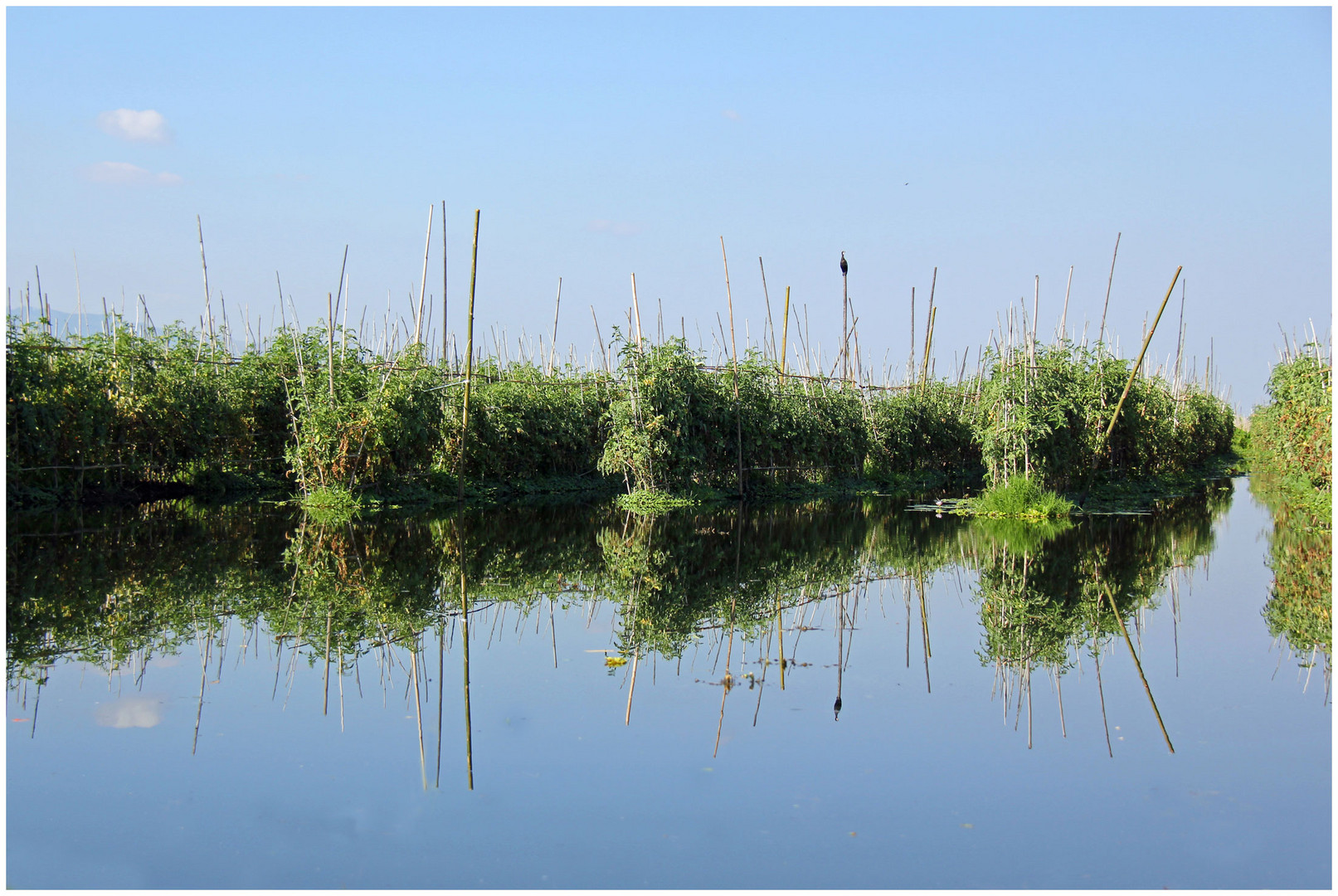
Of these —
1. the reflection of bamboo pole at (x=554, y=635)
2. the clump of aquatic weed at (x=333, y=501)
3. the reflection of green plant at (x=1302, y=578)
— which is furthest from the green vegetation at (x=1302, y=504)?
the clump of aquatic weed at (x=333, y=501)

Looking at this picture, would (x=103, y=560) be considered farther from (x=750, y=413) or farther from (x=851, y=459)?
(x=851, y=459)

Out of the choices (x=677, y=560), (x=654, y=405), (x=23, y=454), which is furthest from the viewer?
(x=654, y=405)

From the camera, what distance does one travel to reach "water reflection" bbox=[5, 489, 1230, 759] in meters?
5.98

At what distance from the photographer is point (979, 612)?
24.8ft

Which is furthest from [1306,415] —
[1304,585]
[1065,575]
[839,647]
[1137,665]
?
[839,647]

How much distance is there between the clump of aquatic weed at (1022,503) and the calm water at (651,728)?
4.56 metres

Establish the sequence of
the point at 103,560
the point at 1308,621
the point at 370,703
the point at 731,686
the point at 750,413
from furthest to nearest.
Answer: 1. the point at 750,413
2. the point at 103,560
3. the point at 1308,621
4. the point at 731,686
5. the point at 370,703

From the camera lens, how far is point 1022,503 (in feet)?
46.0

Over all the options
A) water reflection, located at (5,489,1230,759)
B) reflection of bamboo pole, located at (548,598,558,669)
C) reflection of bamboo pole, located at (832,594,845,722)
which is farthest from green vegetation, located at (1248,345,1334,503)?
reflection of bamboo pole, located at (548,598,558,669)

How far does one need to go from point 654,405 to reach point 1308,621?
31.2ft

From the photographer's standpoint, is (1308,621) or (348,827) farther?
(1308,621)

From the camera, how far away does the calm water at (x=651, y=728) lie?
140 inches

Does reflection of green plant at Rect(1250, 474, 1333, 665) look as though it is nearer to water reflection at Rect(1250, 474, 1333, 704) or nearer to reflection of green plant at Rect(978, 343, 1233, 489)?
water reflection at Rect(1250, 474, 1333, 704)

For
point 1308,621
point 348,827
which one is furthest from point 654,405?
point 348,827
